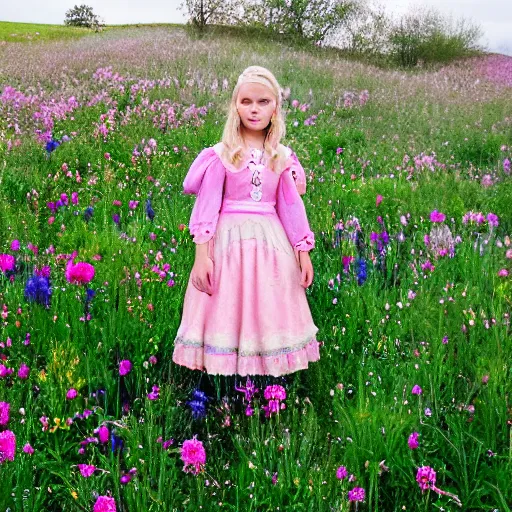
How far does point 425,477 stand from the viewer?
208 centimetres

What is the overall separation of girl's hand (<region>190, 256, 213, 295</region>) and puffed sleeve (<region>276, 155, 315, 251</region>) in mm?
437

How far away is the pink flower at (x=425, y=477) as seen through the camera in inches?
81.5

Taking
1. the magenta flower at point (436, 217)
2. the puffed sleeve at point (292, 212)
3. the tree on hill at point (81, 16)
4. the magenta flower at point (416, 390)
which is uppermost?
the tree on hill at point (81, 16)

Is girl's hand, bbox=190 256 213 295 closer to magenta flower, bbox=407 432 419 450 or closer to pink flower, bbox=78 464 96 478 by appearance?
pink flower, bbox=78 464 96 478

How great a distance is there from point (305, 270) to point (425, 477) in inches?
43.4

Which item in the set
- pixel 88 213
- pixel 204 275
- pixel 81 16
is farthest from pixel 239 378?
pixel 81 16

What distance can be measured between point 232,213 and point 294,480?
4.22ft

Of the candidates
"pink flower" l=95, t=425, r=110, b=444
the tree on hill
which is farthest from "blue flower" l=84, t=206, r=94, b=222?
the tree on hill

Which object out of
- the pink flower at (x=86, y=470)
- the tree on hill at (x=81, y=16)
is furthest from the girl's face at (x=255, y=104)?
the tree on hill at (x=81, y=16)

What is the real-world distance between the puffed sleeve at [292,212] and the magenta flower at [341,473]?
110 cm

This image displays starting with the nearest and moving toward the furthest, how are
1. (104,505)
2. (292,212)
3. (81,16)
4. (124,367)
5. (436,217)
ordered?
(104,505) → (124,367) → (292,212) → (436,217) → (81,16)

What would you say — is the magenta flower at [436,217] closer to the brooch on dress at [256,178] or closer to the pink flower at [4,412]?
the brooch on dress at [256,178]

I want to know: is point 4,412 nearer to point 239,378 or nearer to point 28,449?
point 28,449

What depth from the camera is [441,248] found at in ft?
12.8
